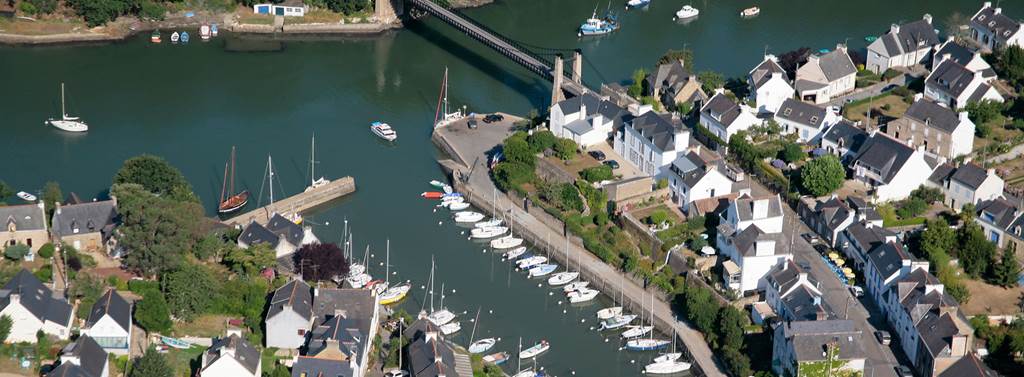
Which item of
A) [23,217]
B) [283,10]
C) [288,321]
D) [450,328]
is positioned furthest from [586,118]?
[283,10]

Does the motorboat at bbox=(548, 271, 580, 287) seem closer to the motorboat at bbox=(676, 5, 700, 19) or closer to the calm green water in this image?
the calm green water

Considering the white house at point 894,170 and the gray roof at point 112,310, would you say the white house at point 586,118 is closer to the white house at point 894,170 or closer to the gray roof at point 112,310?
the white house at point 894,170

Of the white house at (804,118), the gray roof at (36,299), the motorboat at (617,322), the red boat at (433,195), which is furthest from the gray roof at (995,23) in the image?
the gray roof at (36,299)

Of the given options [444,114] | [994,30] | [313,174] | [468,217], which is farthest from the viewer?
[994,30]

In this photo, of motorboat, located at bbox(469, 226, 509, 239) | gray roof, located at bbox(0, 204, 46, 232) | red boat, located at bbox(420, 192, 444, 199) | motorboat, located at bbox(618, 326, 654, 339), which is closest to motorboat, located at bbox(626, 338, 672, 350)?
motorboat, located at bbox(618, 326, 654, 339)

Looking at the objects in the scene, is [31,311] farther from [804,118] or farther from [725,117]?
[804,118]
